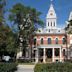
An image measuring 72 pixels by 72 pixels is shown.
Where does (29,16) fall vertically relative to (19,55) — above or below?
above

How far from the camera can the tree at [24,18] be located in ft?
208

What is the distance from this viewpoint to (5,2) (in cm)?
3488

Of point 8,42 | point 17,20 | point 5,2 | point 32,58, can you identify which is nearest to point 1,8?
point 5,2

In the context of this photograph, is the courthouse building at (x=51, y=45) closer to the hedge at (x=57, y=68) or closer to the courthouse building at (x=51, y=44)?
the courthouse building at (x=51, y=44)

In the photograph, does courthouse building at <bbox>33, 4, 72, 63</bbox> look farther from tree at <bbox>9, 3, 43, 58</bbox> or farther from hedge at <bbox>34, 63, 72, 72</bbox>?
hedge at <bbox>34, 63, 72, 72</bbox>

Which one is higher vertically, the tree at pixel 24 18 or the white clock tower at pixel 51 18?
the white clock tower at pixel 51 18

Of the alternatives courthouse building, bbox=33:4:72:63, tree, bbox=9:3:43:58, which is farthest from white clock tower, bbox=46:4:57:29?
tree, bbox=9:3:43:58

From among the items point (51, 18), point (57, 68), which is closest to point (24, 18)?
point (51, 18)

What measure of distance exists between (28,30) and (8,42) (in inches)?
323

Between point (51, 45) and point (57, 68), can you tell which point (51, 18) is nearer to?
point (51, 45)

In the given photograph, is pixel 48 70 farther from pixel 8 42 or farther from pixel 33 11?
pixel 33 11

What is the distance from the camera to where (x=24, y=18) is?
63906mm

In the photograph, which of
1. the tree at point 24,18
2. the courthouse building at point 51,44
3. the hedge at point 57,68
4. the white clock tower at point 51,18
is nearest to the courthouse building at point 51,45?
the courthouse building at point 51,44

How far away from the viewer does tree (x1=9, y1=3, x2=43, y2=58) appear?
63.3 metres
